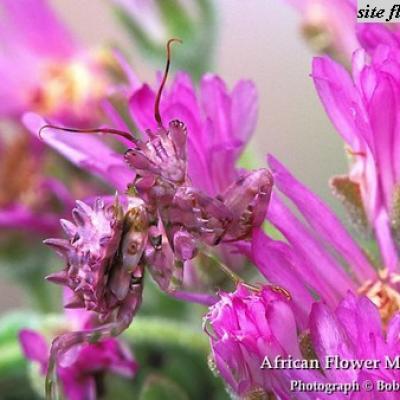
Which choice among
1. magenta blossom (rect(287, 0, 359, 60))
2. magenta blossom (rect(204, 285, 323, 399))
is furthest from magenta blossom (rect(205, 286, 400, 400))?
magenta blossom (rect(287, 0, 359, 60))

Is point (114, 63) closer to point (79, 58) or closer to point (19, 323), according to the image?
point (79, 58)

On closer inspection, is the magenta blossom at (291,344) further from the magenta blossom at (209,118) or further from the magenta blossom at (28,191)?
the magenta blossom at (28,191)

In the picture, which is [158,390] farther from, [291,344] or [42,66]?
[42,66]

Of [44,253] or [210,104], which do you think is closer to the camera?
[210,104]

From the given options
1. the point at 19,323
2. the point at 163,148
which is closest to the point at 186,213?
the point at 163,148

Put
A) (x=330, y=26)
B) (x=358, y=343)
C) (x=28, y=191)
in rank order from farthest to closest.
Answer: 1. (x=28, y=191)
2. (x=330, y=26)
3. (x=358, y=343)

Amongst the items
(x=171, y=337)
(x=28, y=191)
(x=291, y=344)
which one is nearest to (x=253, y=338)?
(x=291, y=344)

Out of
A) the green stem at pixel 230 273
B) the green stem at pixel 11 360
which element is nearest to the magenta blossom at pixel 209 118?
the green stem at pixel 230 273
